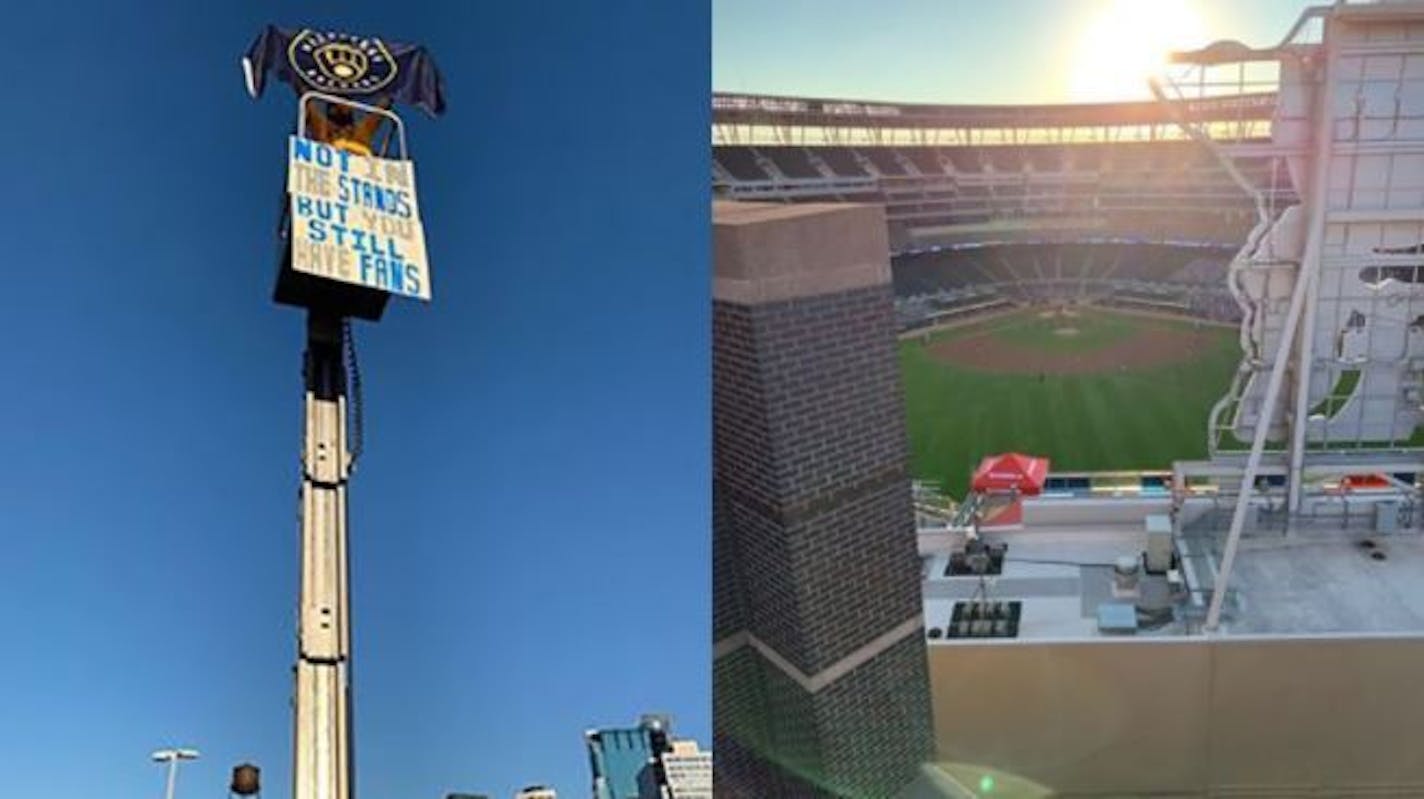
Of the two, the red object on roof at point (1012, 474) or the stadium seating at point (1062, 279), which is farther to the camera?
the red object on roof at point (1012, 474)

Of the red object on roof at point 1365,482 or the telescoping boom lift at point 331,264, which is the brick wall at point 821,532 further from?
the red object on roof at point 1365,482

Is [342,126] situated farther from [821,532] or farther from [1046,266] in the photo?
[1046,266]

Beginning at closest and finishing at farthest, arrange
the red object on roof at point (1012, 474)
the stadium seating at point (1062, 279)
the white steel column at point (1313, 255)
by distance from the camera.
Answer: the white steel column at point (1313, 255)
the stadium seating at point (1062, 279)
the red object on roof at point (1012, 474)

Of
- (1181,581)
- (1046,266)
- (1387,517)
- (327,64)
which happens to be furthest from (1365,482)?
(327,64)

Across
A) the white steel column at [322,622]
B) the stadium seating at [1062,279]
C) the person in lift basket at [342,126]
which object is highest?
the person in lift basket at [342,126]

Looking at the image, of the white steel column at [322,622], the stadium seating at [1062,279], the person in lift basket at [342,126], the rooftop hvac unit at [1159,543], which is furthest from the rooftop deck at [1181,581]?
the person in lift basket at [342,126]

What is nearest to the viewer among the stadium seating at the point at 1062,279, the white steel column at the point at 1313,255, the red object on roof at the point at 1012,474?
the white steel column at the point at 1313,255
